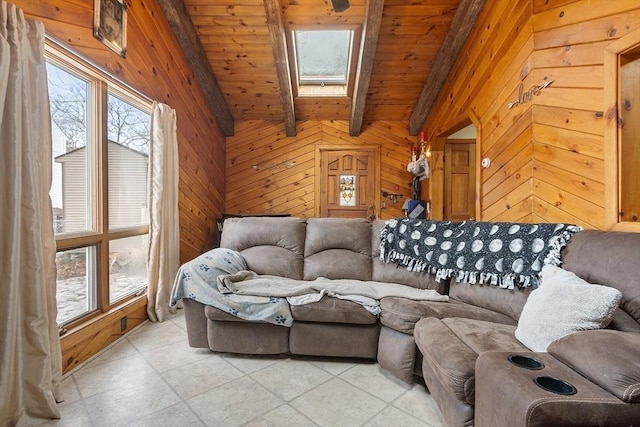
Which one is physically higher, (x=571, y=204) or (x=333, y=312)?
(x=571, y=204)

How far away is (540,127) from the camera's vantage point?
219 cm

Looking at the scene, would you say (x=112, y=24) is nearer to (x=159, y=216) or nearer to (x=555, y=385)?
(x=159, y=216)

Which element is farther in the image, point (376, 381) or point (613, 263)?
point (376, 381)

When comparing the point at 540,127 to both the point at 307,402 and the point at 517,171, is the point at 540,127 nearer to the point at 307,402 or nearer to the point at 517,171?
the point at 517,171

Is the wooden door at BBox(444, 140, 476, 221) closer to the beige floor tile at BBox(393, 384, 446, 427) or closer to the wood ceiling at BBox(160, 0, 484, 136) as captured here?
the wood ceiling at BBox(160, 0, 484, 136)

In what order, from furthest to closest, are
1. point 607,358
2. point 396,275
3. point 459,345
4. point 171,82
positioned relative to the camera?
point 171,82, point 396,275, point 459,345, point 607,358

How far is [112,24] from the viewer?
2.23 m

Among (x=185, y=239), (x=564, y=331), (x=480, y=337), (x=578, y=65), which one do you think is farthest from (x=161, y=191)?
(x=578, y=65)

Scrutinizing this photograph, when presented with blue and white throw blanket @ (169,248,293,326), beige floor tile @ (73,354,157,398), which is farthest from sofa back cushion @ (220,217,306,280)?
beige floor tile @ (73,354,157,398)

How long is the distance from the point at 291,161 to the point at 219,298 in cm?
324

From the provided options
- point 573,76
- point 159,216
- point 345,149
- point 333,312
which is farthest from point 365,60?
point 333,312

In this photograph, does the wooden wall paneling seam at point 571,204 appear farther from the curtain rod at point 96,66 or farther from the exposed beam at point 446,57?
the curtain rod at point 96,66

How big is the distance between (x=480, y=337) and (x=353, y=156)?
12.4 feet

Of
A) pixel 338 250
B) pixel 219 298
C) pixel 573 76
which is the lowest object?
pixel 219 298
